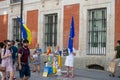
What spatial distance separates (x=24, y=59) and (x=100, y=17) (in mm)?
9248

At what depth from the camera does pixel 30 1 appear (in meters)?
26.2

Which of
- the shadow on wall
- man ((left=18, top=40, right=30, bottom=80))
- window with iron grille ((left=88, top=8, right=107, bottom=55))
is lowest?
the shadow on wall

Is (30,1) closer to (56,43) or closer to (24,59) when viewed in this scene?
(56,43)

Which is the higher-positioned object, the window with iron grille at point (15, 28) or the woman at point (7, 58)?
the window with iron grille at point (15, 28)

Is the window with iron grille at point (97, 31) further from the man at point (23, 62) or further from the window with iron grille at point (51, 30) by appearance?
the man at point (23, 62)

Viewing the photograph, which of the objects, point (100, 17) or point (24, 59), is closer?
point (24, 59)

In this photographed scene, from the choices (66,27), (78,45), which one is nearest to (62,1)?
(66,27)

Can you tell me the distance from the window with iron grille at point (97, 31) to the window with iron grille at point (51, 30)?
3.66 m

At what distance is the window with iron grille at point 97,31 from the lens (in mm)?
20047

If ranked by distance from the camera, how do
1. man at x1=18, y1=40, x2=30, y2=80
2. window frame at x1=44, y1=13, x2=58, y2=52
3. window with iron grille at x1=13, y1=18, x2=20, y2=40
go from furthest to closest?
1. window with iron grille at x1=13, y1=18, x2=20, y2=40
2. window frame at x1=44, y1=13, x2=58, y2=52
3. man at x1=18, y1=40, x2=30, y2=80

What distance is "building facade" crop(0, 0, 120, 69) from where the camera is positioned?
63.3 ft

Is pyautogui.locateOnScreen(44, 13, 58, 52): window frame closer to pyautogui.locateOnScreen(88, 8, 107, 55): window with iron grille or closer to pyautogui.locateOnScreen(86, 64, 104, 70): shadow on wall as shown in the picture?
pyautogui.locateOnScreen(88, 8, 107, 55): window with iron grille

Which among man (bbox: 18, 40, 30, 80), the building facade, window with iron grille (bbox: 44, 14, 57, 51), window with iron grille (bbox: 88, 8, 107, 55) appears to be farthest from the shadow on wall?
man (bbox: 18, 40, 30, 80)

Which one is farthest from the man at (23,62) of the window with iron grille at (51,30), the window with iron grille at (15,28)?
the window with iron grille at (15,28)
